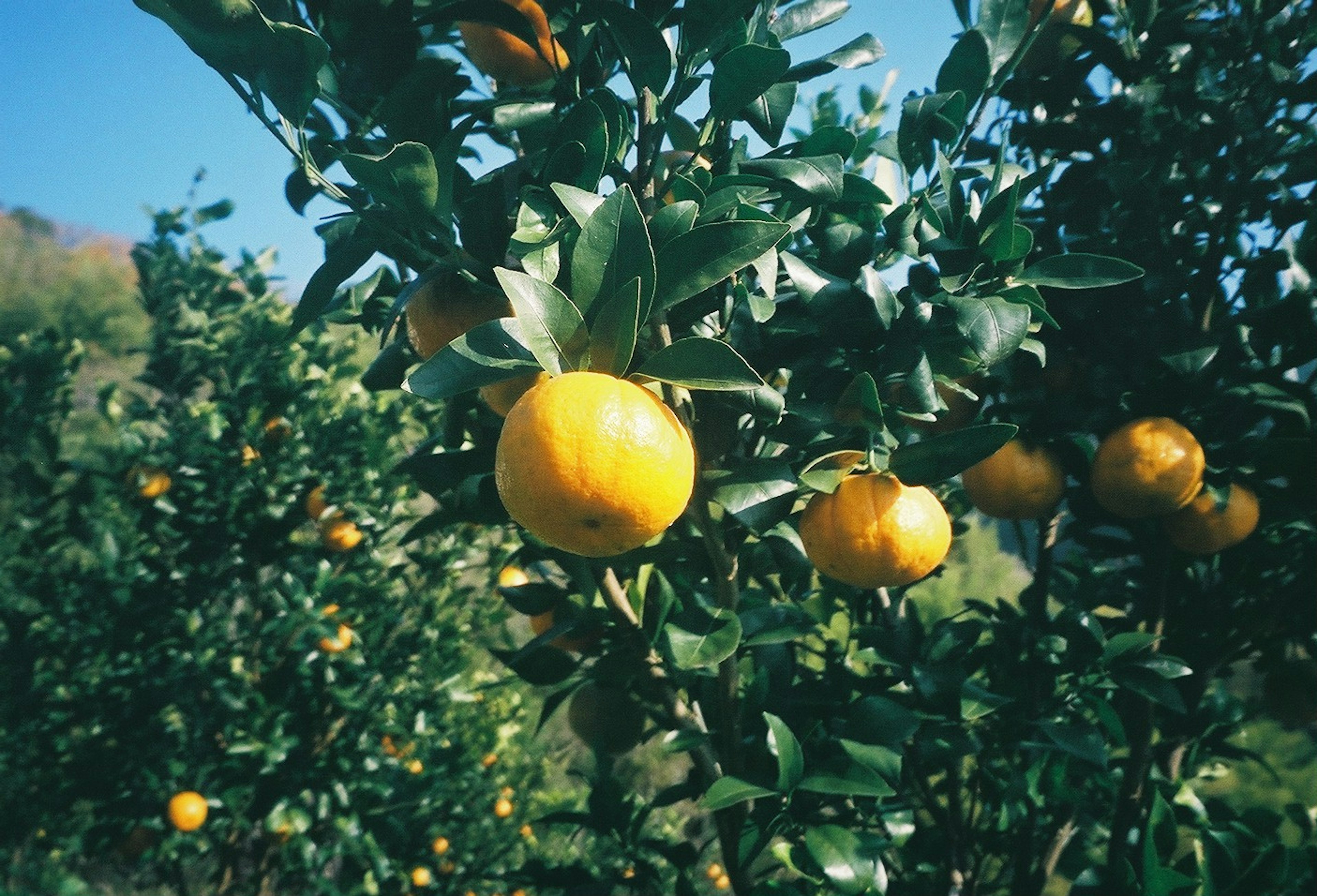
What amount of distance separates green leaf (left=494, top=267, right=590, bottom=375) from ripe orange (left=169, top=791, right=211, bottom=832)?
230cm

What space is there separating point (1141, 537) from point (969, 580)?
18.5ft

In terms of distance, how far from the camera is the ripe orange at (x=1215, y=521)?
136 centimetres

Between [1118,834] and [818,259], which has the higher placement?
[818,259]

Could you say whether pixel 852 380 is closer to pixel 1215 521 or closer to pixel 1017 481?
pixel 1017 481

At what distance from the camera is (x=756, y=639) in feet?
3.67

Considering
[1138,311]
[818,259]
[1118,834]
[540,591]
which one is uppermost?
[818,259]

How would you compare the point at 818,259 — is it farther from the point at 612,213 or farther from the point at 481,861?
the point at 481,861

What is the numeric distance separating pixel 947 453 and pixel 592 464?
46 cm

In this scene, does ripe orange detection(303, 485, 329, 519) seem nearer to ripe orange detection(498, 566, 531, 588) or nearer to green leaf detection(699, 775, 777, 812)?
ripe orange detection(498, 566, 531, 588)

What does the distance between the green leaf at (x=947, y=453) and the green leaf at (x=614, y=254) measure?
407mm

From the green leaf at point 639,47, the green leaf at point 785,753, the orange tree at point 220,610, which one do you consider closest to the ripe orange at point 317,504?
the orange tree at point 220,610

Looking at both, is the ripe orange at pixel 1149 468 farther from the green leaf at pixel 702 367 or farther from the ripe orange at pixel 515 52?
the ripe orange at pixel 515 52

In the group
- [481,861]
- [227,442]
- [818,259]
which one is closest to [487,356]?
[818,259]

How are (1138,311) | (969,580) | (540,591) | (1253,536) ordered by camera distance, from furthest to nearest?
1. (969,580)
2. (1253,536)
3. (1138,311)
4. (540,591)
